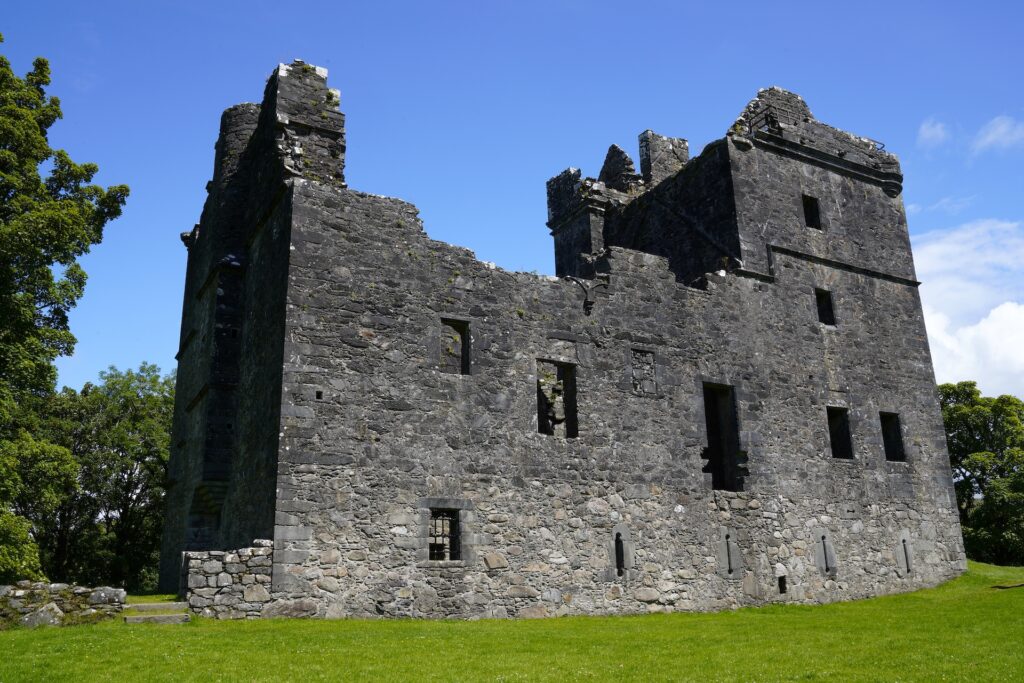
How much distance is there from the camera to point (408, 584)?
45.1ft

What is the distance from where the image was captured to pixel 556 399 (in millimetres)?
17047

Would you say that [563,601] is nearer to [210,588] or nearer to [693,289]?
[210,588]

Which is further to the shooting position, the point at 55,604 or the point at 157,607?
the point at 157,607

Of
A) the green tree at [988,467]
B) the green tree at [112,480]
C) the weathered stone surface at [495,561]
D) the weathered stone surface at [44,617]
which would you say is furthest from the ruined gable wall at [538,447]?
the green tree at [112,480]

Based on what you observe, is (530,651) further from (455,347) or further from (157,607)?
(455,347)

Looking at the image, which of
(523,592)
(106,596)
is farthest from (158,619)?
(523,592)

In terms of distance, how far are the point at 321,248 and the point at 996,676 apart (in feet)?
38.2

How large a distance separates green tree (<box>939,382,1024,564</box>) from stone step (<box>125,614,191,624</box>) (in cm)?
3019

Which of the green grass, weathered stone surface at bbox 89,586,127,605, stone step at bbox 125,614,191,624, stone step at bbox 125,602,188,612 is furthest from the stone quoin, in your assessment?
the green grass

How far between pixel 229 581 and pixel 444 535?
143 inches

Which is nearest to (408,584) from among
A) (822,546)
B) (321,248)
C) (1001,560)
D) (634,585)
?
(634,585)

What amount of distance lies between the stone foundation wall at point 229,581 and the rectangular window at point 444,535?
2760 millimetres

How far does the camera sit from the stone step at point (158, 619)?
38.0 feet

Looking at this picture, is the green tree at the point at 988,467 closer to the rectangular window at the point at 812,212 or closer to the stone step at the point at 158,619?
the rectangular window at the point at 812,212
